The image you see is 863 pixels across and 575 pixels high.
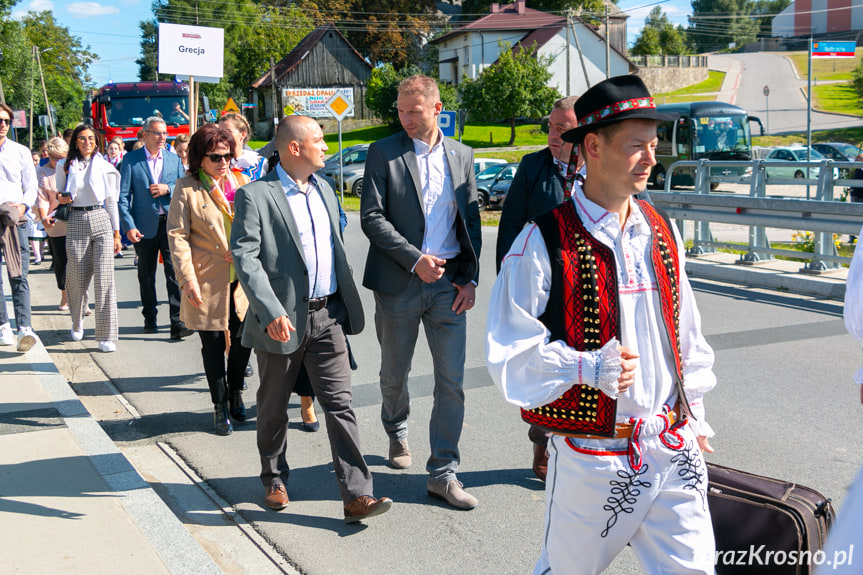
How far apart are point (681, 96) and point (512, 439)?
70871mm

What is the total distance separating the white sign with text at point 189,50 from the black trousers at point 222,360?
651 cm

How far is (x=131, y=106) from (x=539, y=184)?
1991cm

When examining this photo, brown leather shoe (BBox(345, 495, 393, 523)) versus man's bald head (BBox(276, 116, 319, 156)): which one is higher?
man's bald head (BBox(276, 116, 319, 156))

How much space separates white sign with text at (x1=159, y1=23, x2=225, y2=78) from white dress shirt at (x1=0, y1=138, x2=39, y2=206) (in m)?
3.95

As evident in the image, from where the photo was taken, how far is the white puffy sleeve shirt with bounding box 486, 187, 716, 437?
2.28 meters

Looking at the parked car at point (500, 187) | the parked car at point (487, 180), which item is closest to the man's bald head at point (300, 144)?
the parked car at point (487, 180)

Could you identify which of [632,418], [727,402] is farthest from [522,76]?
[632,418]

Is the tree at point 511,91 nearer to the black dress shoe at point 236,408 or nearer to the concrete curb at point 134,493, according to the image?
the black dress shoe at point 236,408

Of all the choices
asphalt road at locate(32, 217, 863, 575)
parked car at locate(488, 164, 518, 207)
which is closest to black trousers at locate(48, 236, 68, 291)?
asphalt road at locate(32, 217, 863, 575)

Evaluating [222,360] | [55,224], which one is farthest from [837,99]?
[222,360]

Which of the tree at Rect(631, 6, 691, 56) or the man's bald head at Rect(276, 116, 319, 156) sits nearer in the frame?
the man's bald head at Rect(276, 116, 319, 156)

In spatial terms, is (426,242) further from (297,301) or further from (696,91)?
(696,91)

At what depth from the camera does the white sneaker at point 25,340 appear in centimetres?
748

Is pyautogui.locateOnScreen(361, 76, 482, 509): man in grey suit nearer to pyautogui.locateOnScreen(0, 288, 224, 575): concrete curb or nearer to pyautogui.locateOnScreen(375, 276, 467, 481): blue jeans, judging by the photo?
pyautogui.locateOnScreen(375, 276, 467, 481): blue jeans
